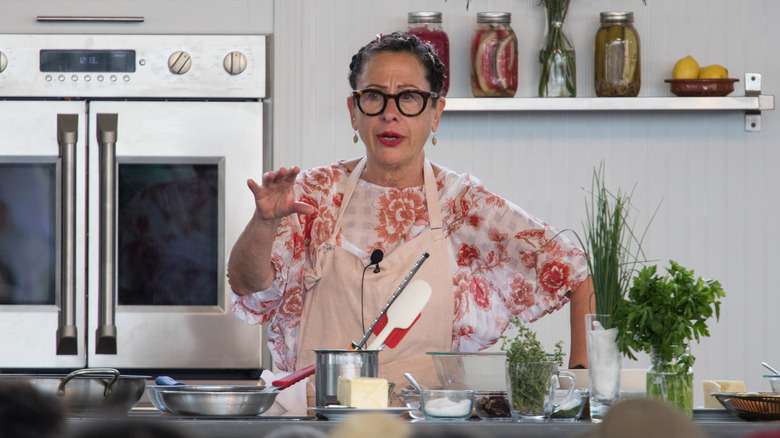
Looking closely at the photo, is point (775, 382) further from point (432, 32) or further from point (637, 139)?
point (432, 32)

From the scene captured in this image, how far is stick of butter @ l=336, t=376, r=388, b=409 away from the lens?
1192 mm

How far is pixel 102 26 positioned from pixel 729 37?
72.6 inches

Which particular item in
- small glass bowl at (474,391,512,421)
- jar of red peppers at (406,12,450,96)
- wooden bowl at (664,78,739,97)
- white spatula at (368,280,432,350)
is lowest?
small glass bowl at (474,391,512,421)

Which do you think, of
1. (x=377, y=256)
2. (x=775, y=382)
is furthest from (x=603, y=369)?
(x=377, y=256)

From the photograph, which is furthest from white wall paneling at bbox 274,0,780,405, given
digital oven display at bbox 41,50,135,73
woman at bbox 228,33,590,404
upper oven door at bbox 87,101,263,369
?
woman at bbox 228,33,590,404

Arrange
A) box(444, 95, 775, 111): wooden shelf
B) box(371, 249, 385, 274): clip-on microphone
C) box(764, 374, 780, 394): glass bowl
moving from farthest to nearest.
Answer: box(444, 95, 775, 111): wooden shelf < box(371, 249, 385, 274): clip-on microphone < box(764, 374, 780, 394): glass bowl

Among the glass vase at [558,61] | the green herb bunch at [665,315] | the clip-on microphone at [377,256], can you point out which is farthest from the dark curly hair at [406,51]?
the green herb bunch at [665,315]

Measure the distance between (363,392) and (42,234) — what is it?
166cm

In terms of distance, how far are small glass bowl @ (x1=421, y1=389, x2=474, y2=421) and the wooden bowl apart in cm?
179

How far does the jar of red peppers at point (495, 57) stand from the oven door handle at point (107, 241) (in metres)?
1.04

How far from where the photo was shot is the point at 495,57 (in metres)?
2.66

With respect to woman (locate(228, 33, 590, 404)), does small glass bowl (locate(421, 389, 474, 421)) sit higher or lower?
lower

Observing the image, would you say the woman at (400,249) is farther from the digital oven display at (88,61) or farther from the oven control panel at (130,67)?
the digital oven display at (88,61)

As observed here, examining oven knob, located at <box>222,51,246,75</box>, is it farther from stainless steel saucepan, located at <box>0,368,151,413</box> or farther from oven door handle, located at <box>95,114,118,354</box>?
stainless steel saucepan, located at <box>0,368,151,413</box>
